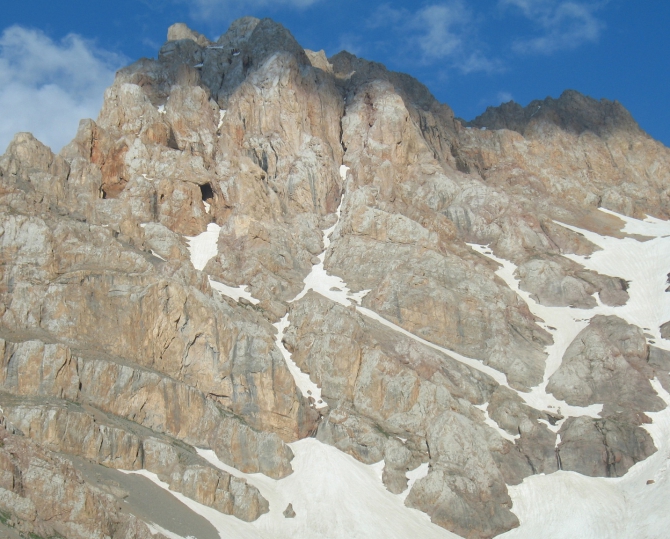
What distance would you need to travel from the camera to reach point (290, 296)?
74188mm

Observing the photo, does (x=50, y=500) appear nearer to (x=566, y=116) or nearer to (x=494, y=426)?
(x=494, y=426)

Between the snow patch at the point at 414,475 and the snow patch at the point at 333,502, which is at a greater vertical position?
the snow patch at the point at 414,475

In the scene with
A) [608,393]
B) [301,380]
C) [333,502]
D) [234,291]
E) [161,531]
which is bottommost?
[161,531]

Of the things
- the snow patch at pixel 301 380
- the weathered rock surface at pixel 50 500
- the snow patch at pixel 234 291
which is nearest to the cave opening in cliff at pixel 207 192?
the snow patch at pixel 234 291

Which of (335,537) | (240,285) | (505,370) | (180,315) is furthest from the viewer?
(240,285)

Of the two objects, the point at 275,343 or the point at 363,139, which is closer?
the point at 275,343

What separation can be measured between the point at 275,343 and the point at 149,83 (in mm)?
53357

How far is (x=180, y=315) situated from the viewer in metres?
57.9

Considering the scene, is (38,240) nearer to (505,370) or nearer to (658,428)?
(505,370)

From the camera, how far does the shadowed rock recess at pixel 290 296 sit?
4978 cm

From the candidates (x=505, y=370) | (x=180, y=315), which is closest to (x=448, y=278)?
(x=505, y=370)

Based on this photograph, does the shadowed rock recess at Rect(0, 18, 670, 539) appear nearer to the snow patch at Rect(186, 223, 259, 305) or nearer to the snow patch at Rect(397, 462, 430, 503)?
the snow patch at Rect(397, 462, 430, 503)

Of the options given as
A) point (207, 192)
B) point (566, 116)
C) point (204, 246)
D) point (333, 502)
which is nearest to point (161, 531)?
point (333, 502)

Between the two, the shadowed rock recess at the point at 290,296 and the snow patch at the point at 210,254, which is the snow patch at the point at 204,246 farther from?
the shadowed rock recess at the point at 290,296
